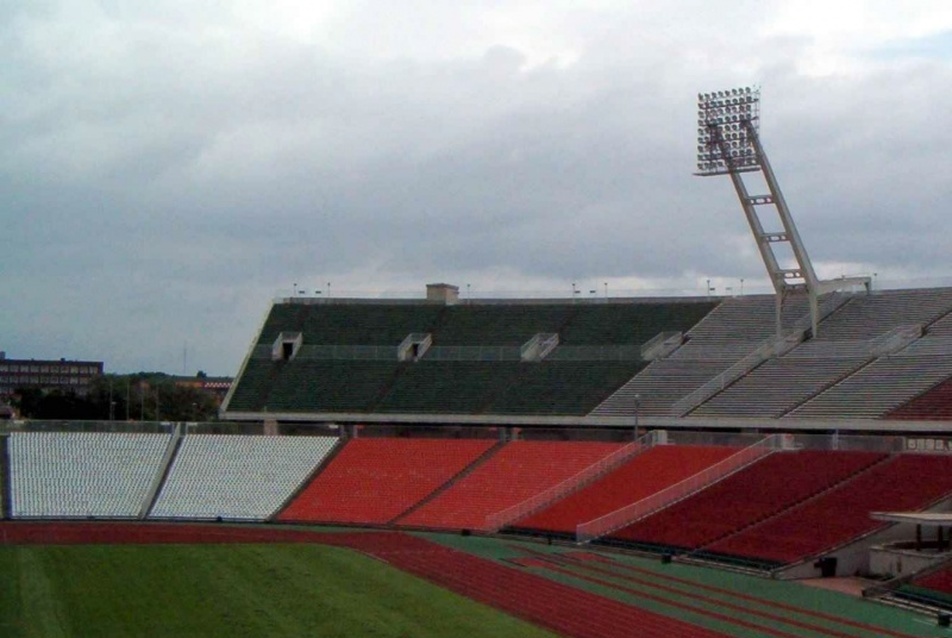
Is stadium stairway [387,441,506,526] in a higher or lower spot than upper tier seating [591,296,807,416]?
lower

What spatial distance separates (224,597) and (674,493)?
18658mm

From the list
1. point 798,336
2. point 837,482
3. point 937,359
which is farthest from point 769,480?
point 798,336

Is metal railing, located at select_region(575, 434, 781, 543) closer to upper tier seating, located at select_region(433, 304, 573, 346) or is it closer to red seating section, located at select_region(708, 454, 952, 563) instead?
red seating section, located at select_region(708, 454, 952, 563)

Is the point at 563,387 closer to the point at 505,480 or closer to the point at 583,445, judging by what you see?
the point at 583,445

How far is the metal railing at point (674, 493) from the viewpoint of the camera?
138 ft

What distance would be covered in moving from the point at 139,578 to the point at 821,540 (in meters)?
18.1

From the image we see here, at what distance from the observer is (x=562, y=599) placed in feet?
100

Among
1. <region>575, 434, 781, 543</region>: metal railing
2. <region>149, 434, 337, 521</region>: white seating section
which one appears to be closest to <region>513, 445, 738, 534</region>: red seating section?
<region>575, 434, 781, 543</region>: metal railing

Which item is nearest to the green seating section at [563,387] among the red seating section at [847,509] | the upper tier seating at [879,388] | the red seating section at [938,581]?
the upper tier seating at [879,388]

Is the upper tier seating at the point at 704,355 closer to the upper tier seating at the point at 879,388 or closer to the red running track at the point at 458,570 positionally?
the upper tier seating at the point at 879,388

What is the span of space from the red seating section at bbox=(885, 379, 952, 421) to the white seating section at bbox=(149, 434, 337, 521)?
24.1 metres

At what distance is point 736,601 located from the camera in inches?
1184

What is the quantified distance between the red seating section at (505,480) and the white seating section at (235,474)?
6.96 m

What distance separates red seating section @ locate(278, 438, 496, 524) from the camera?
50344 mm
